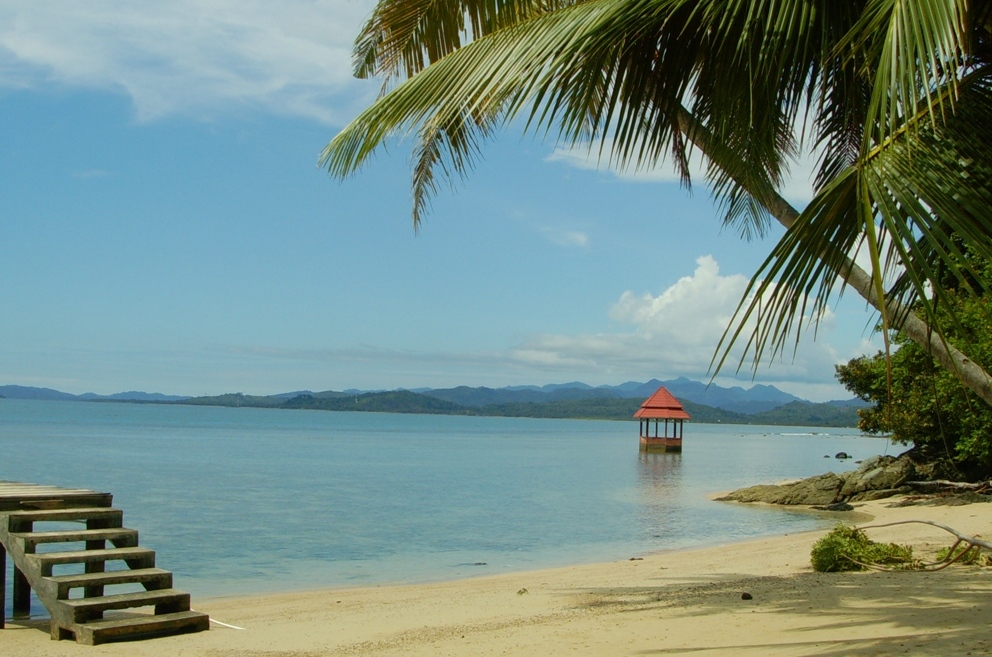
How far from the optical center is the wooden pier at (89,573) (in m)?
7.44

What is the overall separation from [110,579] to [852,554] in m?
7.94

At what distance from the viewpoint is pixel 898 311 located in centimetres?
482

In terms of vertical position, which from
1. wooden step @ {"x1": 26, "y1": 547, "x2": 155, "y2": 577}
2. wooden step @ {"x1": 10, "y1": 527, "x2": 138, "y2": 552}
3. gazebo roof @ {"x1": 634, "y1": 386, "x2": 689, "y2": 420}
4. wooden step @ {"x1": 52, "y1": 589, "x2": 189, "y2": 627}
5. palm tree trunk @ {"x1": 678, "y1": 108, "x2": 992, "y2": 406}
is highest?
palm tree trunk @ {"x1": 678, "y1": 108, "x2": 992, "y2": 406}

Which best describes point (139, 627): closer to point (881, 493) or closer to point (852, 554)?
point (852, 554)

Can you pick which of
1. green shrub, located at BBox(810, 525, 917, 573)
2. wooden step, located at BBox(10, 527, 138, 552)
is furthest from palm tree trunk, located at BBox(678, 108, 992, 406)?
wooden step, located at BBox(10, 527, 138, 552)

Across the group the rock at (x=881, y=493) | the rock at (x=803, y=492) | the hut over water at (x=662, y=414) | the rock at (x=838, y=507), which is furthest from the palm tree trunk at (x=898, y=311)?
the hut over water at (x=662, y=414)

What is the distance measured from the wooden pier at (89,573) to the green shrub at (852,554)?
6.92 meters

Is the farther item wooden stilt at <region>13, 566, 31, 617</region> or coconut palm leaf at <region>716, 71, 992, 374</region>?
wooden stilt at <region>13, 566, 31, 617</region>

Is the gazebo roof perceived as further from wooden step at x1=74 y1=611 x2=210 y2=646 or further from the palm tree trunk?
the palm tree trunk

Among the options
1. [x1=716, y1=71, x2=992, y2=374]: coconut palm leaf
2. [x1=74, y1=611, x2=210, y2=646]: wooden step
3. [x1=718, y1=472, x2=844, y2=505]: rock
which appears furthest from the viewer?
[x1=718, y1=472, x2=844, y2=505]: rock

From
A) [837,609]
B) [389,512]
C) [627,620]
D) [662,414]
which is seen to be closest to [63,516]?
[627,620]

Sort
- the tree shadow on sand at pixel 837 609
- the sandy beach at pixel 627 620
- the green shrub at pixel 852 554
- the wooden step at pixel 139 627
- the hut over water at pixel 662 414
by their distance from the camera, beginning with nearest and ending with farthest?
the tree shadow on sand at pixel 837 609
the sandy beach at pixel 627 620
the wooden step at pixel 139 627
the green shrub at pixel 852 554
the hut over water at pixel 662 414

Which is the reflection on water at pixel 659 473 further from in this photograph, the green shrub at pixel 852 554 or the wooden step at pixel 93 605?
the wooden step at pixel 93 605

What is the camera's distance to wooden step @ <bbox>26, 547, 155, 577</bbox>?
7.68 meters
